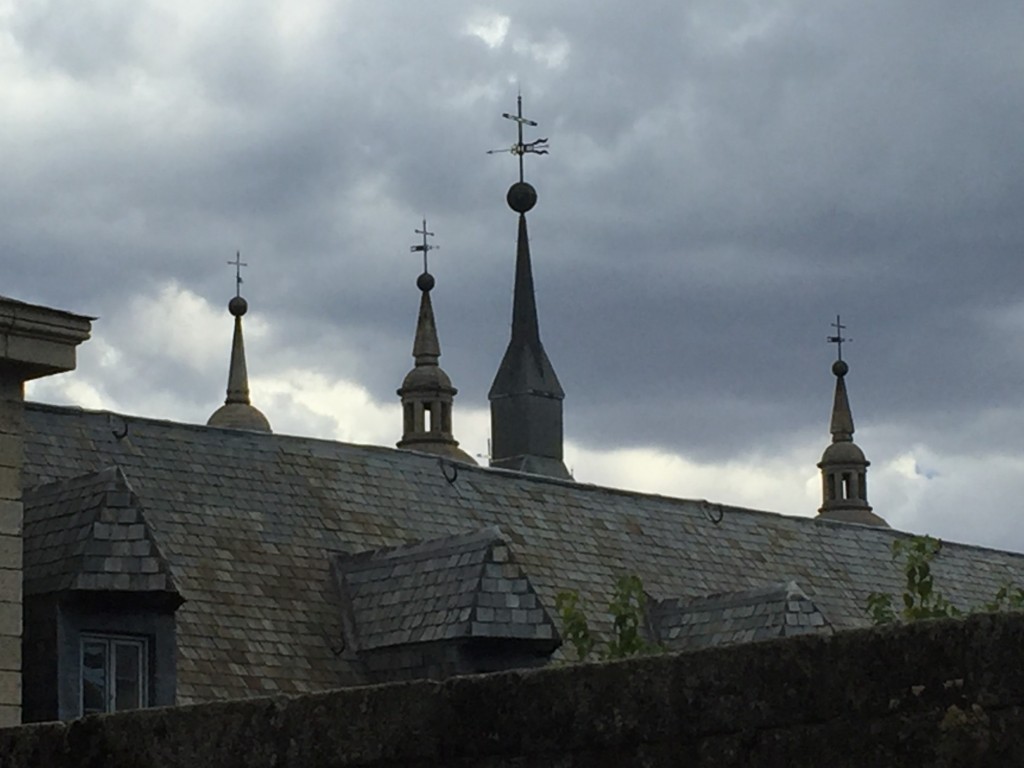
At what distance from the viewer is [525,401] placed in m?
53.3

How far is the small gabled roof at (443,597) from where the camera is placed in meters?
21.2

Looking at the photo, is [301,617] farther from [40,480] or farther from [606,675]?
[606,675]

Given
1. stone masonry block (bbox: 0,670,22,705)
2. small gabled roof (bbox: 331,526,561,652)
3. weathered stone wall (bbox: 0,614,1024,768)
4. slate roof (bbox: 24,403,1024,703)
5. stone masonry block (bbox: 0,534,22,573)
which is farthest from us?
slate roof (bbox: 24,403,1024,703)

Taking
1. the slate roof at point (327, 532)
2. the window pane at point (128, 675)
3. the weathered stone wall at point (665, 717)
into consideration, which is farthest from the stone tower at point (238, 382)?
Result: the weathered stone wall at point (665, 717)

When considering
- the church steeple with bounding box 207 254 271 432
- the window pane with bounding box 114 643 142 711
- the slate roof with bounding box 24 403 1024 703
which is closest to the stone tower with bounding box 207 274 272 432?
the church steeple with bounding box 207 254 271 432

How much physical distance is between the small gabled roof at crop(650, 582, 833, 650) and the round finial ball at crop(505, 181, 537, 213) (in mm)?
29863

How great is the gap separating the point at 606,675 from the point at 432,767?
68 cm

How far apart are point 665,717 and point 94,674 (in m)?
13.0

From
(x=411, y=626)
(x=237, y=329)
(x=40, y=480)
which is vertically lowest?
(x=411, y=626)

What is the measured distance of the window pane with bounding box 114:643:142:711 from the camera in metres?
18.8

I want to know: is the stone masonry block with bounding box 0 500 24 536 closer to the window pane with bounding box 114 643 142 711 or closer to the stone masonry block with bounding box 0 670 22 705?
the stone masonry block with bounding box 0 670 22 705

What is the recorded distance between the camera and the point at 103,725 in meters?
7.27

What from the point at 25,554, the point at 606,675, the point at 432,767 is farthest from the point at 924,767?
the point at 25,554

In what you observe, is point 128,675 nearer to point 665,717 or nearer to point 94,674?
point 94,674
